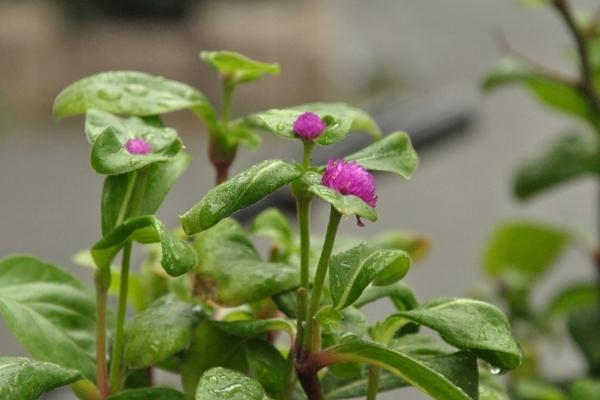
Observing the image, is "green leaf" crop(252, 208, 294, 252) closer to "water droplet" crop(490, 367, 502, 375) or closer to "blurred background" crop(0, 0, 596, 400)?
"water droplet" crop(490, 367, 502, 375)

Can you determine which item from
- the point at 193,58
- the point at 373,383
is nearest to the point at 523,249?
the point at 373,383

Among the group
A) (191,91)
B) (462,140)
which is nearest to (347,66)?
(462,140)

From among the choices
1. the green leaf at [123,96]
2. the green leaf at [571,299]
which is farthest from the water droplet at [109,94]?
the green leaf at [571,299]

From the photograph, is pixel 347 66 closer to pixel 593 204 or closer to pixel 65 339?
pixel 593 204

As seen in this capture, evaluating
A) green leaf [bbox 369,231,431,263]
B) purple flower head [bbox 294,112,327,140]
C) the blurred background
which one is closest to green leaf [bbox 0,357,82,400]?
purple flower head [bbox 294,112,327,140]

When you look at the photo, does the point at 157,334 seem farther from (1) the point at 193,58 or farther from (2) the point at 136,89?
(1) the point at 193,58

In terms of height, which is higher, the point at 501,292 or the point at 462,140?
the point at 501,292
